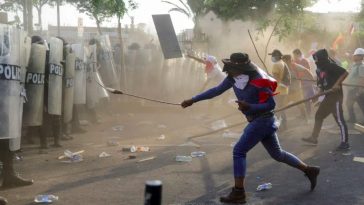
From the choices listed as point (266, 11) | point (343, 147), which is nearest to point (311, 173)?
point (343, 147)

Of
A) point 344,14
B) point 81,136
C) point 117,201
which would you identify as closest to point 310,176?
point 117,201

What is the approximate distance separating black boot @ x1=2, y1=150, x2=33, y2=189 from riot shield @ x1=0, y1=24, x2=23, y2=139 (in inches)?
12.5

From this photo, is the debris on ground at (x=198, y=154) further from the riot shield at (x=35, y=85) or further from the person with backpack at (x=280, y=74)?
the person with backpack at (x=280, y=74)

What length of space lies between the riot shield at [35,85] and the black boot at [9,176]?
63.5 inches

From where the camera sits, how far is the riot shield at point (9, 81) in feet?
17.4

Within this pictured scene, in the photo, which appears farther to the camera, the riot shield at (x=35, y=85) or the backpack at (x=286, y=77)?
the backpack at (x=286, y=77)

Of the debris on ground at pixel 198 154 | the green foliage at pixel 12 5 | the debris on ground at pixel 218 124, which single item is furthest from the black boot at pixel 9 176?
the green foliage at pixel 12 5

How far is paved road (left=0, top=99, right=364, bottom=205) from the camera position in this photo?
5.27m

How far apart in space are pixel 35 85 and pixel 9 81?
171 cm

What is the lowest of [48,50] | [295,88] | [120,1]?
[295,88]

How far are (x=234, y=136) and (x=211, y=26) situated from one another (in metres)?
17.2

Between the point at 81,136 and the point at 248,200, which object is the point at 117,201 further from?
the point at 81,136

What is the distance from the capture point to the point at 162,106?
47.3 ft

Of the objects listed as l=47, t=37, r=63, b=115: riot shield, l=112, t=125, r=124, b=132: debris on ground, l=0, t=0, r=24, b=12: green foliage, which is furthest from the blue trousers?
l=0, t=0, r=24, b=12: green foliage
